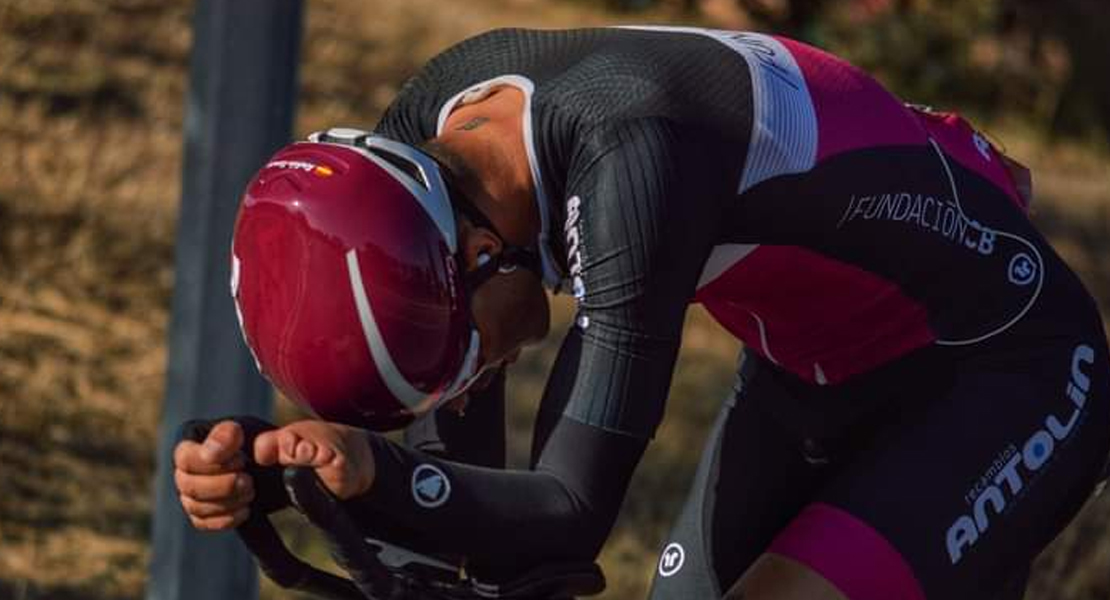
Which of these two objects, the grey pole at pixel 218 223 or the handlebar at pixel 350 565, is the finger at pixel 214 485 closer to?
the handlebar at pixel 350 565

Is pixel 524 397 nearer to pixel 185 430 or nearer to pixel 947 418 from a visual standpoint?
pixel 947 418

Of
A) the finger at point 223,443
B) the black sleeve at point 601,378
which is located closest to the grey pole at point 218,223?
the black sleeve at point 601,378

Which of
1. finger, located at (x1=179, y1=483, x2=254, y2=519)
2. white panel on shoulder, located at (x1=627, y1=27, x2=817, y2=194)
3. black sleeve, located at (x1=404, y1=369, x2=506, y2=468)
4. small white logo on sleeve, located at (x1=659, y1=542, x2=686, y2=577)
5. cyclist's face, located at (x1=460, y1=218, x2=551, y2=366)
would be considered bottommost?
small white logo on sleeve, located at (x1=659, y1=542, x2=686, y2=577)

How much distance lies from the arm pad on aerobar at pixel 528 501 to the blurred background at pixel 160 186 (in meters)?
3.56

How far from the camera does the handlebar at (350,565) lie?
Result: 11.3 ft

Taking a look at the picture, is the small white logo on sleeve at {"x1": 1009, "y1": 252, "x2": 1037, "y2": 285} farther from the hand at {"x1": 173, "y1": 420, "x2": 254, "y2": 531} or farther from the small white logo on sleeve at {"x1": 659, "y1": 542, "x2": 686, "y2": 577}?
the hand at {"x1": 173, "y1": 420, "x2": 254, "y2": 531}

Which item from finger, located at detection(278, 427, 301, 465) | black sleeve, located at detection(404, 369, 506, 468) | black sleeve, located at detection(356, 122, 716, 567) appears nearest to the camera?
finger, located at detection(278, 427, 301, 465)

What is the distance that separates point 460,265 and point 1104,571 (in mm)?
4009

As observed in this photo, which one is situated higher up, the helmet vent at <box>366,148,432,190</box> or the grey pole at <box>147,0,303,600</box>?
the helmet vent at <box>366,148,432,190</box>

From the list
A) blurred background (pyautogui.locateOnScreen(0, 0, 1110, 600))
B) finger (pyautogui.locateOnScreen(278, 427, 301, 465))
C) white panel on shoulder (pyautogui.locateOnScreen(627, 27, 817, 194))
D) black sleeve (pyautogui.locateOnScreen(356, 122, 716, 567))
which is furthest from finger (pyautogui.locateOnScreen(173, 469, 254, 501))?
blurred background (pyautogui.locateOnScreen(0, 0, 1110, 600))

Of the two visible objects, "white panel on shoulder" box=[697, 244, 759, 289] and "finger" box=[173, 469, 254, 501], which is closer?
"finger" box=[173, 469, 254, 501]

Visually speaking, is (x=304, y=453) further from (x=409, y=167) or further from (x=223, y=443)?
(x=409, y=167)

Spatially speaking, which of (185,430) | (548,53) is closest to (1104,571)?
(548,53)

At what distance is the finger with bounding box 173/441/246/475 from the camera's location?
3461mm
